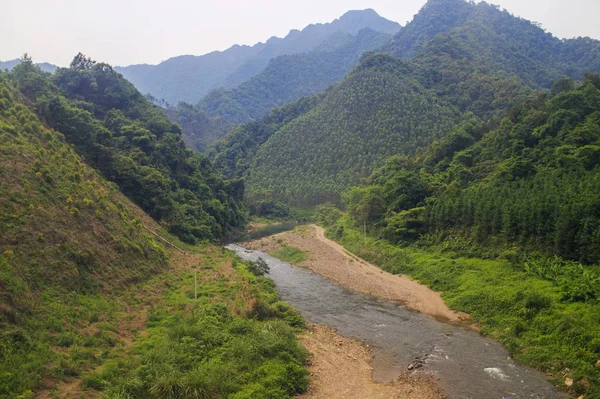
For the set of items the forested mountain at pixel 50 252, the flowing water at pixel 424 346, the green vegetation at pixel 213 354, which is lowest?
the flowing water at pixel 424 346

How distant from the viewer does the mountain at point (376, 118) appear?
114 meters

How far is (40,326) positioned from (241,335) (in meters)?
10.2

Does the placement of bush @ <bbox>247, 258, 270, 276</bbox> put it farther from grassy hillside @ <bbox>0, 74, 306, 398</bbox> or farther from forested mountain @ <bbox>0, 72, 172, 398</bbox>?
forested mountain @ <bbox>0, 72, 172, 398</bbox>

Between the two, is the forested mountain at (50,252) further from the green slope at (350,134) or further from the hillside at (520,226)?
the green slope at (350,134)

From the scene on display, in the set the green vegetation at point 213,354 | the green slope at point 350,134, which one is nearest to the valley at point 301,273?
the green vegetation at point 213,354

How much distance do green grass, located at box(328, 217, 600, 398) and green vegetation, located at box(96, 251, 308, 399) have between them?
12925mm

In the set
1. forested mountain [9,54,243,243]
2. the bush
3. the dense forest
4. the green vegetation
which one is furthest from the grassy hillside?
the dense forest

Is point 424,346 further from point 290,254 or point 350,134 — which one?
point 350,134

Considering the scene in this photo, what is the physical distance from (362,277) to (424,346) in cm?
1953

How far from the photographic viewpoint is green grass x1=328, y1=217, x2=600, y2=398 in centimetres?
1988

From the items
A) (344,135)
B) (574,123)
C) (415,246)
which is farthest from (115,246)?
(344,135)

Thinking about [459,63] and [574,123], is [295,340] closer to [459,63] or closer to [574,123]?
[574,123]

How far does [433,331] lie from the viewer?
27.8m

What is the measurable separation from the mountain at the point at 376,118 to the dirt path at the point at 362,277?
44.3 meters
